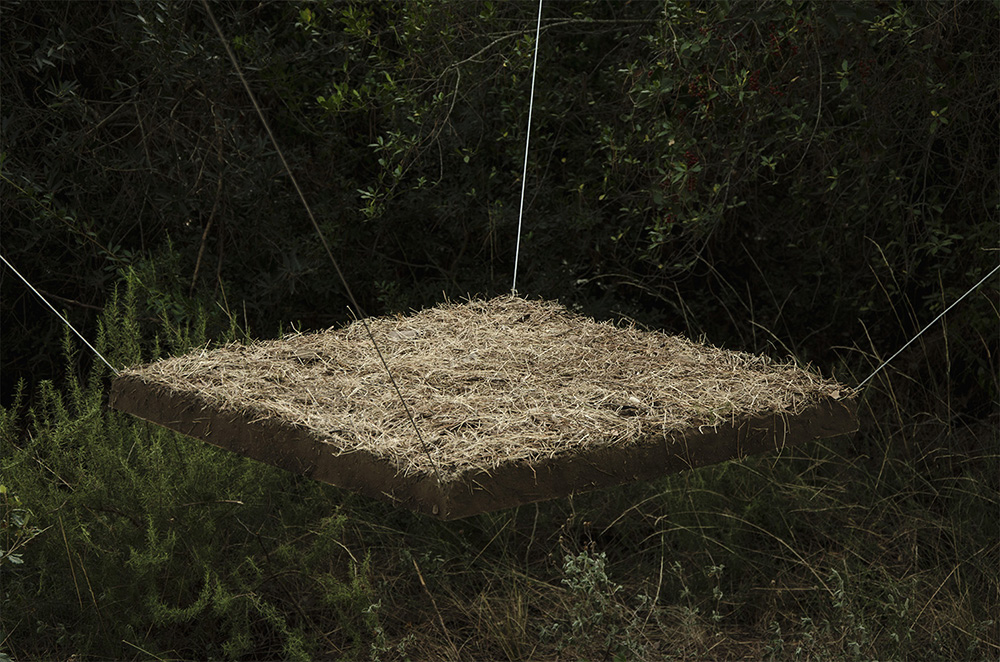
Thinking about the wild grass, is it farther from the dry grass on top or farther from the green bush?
the dry grass on top

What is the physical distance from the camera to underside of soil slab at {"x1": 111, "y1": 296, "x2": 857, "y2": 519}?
5.12 feet

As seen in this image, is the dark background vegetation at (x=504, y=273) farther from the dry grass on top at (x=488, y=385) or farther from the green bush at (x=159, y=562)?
the dry grass on top at (x=488, y=385)

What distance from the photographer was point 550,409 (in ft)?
5.75

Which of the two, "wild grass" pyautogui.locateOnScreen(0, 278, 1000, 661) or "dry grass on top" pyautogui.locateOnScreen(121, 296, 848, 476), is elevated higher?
"dry grass on top" pyautogui.locateOnScreen(121, 296, 848, 476)

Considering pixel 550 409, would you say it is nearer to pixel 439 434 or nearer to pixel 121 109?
pixel 439 434

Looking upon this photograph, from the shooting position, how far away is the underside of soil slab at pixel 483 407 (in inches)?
61.4

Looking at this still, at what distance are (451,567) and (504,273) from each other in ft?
5.38

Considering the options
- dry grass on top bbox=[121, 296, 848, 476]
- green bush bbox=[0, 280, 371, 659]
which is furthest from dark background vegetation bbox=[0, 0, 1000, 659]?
dry grass on top bbox=[121, 296, 848, 476]

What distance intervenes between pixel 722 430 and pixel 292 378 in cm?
73

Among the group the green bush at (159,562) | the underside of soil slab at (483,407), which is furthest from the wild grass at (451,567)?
the underside of soil slab at (483,407)

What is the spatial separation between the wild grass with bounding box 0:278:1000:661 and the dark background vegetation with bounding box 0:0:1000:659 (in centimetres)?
1

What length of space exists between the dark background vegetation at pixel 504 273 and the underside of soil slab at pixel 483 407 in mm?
511

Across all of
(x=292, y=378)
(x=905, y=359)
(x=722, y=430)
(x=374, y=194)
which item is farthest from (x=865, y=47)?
(x=292, y=378)

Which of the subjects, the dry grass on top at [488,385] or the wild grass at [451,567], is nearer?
the dry grass on top at [488,385]
